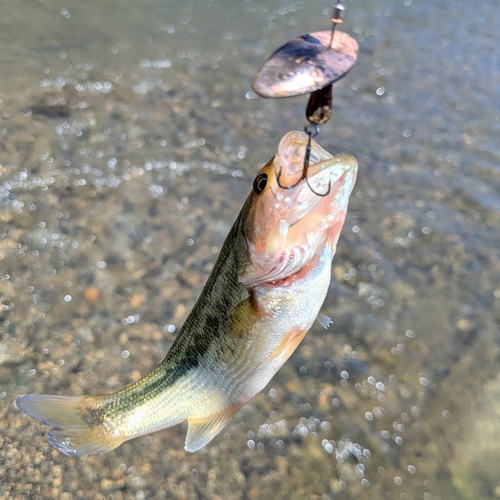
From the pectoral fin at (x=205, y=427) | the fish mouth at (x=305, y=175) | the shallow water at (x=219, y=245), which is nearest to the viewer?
the fish mouth at (x=305, y=175)

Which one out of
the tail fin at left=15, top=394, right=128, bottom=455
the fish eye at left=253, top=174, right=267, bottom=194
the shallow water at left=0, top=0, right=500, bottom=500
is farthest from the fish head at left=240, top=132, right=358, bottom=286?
the shallow water at left=0, top=0, right=500, bottom=500

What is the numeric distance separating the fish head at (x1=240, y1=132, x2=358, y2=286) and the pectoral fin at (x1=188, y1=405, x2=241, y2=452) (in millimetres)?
611

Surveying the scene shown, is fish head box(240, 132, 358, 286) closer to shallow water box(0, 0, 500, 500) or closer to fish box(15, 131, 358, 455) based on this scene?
fish box(15, 131, 358, 455)

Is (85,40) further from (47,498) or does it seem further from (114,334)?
(47,498)

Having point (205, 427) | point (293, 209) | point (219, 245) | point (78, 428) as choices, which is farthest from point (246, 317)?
point (219, 245)

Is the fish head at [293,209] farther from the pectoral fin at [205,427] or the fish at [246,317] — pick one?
the pectoral fin at [205,427]

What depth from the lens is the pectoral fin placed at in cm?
205

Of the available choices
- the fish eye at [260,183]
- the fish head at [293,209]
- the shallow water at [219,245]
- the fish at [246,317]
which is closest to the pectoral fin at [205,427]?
the fish at [246,317]

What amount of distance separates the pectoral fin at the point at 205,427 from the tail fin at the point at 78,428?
27 cm

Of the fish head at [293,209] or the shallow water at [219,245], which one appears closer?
the fish head at [293,209]

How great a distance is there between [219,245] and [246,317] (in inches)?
112

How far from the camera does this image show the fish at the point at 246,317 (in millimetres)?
1715

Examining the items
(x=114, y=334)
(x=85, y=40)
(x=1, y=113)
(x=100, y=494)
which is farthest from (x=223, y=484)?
(x=85, y=40)

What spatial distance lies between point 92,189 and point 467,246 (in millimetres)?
3729
